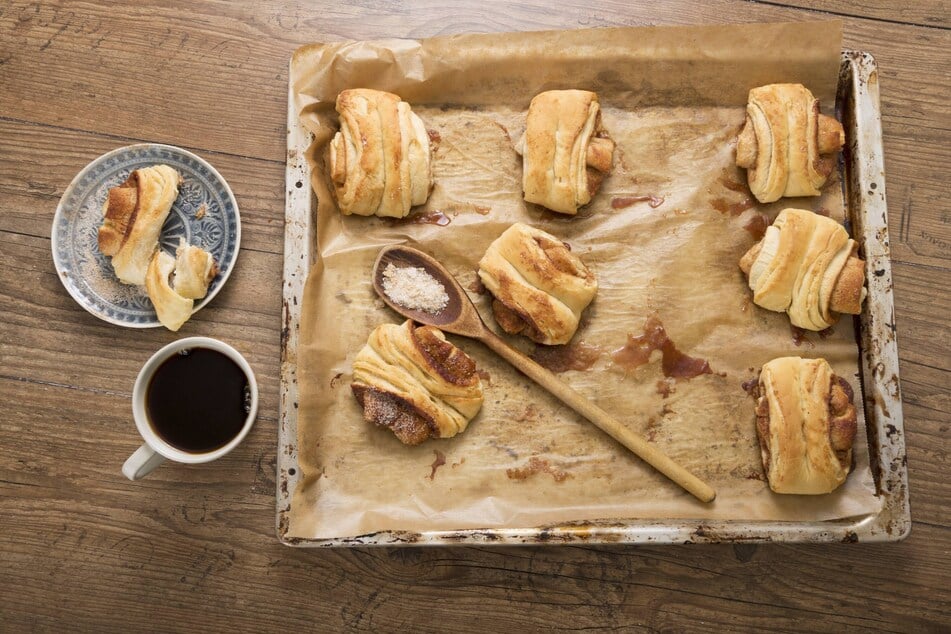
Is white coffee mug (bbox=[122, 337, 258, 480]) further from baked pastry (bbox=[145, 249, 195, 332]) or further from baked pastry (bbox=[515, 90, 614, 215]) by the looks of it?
baked pastry (bbox=[515, 90, 614, 215])

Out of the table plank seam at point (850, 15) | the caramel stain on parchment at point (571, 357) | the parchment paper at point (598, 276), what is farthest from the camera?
the table plank seam at point (850, 15)

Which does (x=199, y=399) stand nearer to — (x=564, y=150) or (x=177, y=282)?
(x=177, y=282)

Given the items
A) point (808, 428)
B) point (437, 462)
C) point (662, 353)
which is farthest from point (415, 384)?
point (808, 428)

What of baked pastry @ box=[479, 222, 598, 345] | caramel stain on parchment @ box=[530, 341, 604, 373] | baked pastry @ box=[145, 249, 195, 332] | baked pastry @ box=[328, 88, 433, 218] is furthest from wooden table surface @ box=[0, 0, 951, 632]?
baked pastry @ box=[479, 222, 598, 345]

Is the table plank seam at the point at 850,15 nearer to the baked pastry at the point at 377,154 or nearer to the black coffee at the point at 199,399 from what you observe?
the baked pastry at the point at 377,154

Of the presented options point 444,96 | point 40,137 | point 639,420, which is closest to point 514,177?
point 444,96

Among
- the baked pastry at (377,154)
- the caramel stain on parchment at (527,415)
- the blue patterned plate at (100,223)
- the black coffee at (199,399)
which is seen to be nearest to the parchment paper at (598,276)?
the caramel stain on parchment at (527,415)
